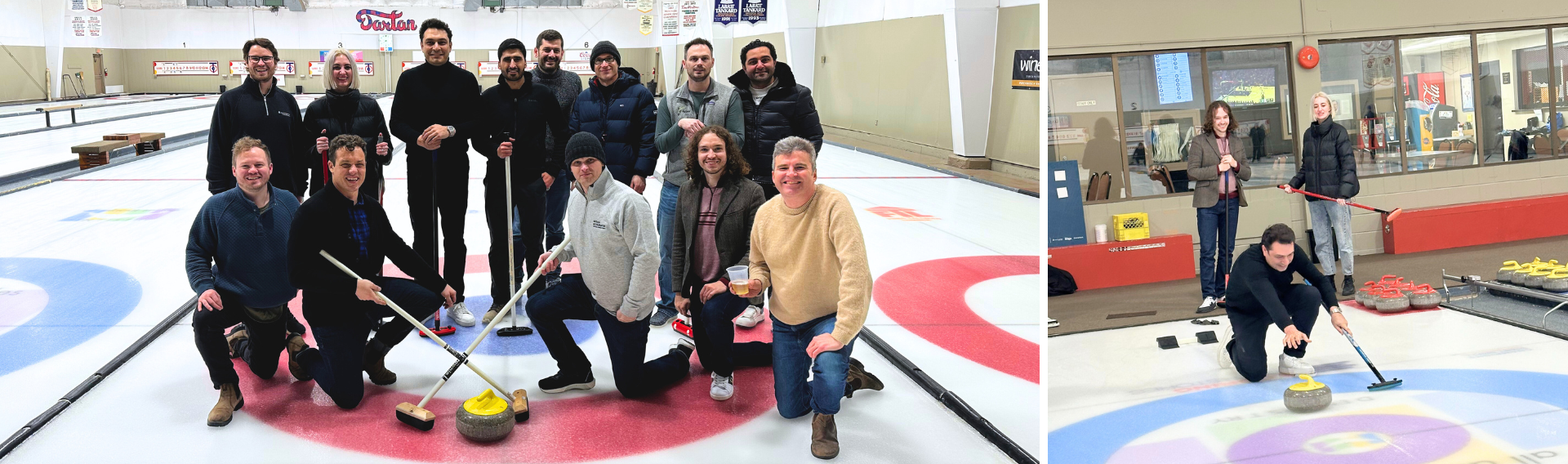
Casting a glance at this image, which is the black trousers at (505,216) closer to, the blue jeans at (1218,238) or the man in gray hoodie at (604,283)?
the man in gray hoodie at (604,283)

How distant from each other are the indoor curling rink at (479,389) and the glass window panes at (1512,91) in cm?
662

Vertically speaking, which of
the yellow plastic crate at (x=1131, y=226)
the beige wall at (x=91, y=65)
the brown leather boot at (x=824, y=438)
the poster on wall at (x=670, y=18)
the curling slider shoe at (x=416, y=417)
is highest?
the beige wall at (x=91, y=65)

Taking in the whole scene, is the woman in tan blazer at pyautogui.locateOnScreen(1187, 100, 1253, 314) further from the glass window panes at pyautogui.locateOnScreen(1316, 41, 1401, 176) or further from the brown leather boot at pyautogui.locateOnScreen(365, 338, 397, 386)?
the brown leather boot at pyautogui.locateOnScreen(365, 338, 397, 386)

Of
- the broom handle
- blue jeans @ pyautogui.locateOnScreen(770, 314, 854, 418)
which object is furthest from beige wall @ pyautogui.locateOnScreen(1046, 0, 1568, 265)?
the broom handle

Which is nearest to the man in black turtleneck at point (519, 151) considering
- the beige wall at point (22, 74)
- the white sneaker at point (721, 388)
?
the white sneaker at point (721, 388)

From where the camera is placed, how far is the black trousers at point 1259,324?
14.3ft

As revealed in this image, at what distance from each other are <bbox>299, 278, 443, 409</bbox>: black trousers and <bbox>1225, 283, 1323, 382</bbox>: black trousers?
3.78m

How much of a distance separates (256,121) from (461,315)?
1.24 metres

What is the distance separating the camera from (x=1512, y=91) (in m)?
9.69

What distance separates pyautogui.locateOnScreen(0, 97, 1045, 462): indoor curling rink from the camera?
2.96 m

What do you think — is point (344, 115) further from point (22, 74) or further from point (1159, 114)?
point (22, 74)

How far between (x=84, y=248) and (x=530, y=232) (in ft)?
13.7

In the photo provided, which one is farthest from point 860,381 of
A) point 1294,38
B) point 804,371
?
point 1294,38

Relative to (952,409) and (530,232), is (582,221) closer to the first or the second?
(530,232)
